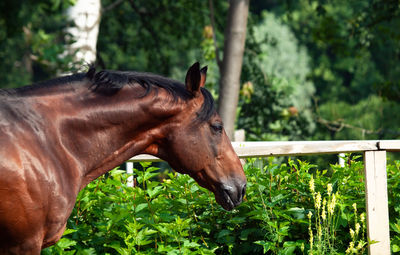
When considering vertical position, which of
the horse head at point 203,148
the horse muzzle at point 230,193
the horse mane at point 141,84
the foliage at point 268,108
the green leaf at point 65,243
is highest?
the foliage at point 268,108

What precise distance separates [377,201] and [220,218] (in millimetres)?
1151

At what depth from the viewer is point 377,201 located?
4.05 meters

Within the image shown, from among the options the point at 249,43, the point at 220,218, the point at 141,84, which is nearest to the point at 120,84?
the point at 141,84

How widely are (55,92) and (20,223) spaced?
74 cm

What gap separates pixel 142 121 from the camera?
313 cm

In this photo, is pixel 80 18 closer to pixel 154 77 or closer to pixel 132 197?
pixel 132 197

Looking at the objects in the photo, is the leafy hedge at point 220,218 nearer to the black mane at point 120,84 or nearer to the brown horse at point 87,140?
the brown horse at point 87,140

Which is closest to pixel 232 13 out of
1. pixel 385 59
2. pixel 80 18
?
pixel 80 18

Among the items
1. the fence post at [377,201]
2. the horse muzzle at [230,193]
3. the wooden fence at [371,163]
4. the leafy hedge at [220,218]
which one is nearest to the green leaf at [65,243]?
the leafy hedge at [220,218]

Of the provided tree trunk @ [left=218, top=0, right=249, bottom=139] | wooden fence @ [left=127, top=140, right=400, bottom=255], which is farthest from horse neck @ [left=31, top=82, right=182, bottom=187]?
tree trunk @ [left=218, top=0, right=249, bottom=139]

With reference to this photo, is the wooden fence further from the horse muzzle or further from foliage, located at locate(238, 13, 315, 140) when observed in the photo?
foliage, located at locate(238, 13, 315, 140)

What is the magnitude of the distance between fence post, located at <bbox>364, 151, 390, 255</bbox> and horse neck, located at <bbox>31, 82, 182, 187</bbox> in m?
1.70

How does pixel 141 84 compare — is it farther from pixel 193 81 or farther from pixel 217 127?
pixel 217 127

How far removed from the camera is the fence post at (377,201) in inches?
157
